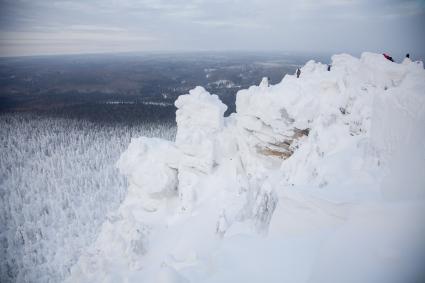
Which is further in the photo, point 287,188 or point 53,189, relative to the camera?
point 53,189

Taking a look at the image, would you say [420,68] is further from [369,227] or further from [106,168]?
[106,168]

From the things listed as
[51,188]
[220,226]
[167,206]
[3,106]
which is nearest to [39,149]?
[51,188]

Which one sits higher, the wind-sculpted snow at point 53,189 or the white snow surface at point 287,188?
the white snow surface at point 287,188

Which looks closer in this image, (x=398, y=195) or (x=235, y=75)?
(x=398, y=195)

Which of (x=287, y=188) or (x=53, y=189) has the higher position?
(x=287, y=188)
